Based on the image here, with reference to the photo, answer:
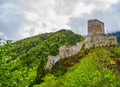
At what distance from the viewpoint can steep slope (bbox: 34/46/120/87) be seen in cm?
5134

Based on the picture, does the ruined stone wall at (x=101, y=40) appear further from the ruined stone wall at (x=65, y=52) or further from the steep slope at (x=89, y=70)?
the ruined stone wall at (x=65, y=52)

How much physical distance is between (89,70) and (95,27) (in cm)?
7096

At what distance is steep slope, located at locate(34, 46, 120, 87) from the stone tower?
10198mm

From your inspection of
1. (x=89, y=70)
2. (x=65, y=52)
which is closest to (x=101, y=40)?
(x=65, y=52)

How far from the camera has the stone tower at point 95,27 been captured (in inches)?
5664

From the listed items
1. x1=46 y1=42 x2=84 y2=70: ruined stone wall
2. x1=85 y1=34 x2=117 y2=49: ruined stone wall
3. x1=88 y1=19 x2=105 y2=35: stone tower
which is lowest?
x1=46 y1=42 x2=84 y2=70: ruined stone wall

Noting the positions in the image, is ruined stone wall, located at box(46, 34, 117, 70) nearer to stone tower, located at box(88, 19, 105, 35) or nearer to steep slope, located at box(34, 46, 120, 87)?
steep slope, located at box(34, 46, 120, 87)

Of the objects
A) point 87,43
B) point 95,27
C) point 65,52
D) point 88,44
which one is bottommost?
point 65,52

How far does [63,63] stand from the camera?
14012 centimetres

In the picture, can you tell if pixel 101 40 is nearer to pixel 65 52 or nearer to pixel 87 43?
pixel 87 43

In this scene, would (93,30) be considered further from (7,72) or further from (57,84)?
(7,72)

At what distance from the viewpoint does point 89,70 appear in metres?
75.9

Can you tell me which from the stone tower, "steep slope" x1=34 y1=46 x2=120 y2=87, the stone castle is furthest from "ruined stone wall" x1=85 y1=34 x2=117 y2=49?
Answer: the stone tower

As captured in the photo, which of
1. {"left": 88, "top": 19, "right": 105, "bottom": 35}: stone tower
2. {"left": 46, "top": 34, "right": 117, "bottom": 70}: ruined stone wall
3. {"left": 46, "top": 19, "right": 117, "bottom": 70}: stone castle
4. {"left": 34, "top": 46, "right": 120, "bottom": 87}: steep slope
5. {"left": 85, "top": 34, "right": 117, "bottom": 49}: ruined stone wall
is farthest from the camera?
{"left": 88, "top": 19, "right": 105, "bottom": 35}: stone tower
